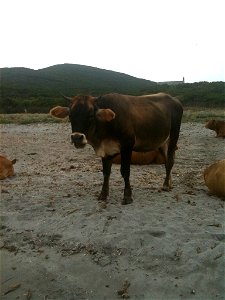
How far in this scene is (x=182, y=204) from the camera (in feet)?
23.1

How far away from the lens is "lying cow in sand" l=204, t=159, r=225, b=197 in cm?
733

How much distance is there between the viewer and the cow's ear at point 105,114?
21.2 ft

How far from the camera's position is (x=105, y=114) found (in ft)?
21.3

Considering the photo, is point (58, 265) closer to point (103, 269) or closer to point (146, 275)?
point (103, 269)

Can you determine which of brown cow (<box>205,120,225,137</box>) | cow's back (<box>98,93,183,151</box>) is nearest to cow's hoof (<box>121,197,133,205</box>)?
cow's back (<box>98,93,183,151</box>)

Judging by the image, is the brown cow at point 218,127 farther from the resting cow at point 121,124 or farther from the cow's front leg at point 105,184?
the cow's front leg at point 105,184

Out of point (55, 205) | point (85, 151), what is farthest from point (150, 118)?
point (85, 151)

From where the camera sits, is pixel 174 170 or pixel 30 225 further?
pixel 174 170

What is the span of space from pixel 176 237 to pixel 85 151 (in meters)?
7.60

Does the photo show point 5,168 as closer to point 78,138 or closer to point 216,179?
point 78,138

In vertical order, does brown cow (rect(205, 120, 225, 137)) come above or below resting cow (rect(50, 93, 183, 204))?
below

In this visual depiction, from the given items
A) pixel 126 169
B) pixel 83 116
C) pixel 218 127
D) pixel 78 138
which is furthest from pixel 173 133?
pixel 218 127

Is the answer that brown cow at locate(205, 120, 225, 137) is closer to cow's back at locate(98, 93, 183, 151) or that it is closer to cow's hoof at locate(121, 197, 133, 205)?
cow's back at locate(98, 93, 183, 151)

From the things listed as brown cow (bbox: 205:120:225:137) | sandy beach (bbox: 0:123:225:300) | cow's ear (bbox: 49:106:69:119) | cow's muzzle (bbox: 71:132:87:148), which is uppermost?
cow's ear (bbox: 49:106:69:119)
